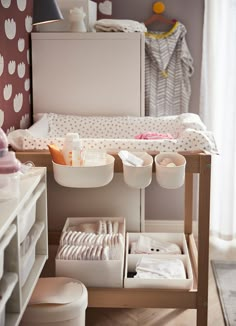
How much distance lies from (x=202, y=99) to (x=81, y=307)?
5.77ft

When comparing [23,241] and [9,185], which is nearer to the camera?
[9,185]

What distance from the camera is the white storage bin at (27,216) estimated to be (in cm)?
182

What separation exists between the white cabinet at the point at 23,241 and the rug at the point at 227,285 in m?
0.99

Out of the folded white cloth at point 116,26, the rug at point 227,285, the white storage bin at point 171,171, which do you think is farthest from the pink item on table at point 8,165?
the folded white cloth at point 116,26

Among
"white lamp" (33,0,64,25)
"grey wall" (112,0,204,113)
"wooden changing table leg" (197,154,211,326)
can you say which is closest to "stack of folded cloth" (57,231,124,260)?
"wooden changing table leg" (197,154,211,326)

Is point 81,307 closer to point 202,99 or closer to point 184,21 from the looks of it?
point 202,99

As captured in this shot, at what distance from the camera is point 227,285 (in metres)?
2.96

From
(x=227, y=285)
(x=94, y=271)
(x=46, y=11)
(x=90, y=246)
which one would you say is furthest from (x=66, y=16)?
(x=227, y=285)

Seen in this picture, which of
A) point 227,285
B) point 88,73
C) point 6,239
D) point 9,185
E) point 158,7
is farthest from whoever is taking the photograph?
point 158,7

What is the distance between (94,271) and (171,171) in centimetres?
56

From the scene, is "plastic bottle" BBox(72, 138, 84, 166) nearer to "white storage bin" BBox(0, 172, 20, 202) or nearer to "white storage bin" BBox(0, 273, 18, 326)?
"white storage bin" BBox(0, 172, 20, 202)

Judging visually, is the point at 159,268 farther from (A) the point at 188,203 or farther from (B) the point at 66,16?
(B) the point at 66,16

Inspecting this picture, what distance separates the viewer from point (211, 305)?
2762 mm

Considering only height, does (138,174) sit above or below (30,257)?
above
